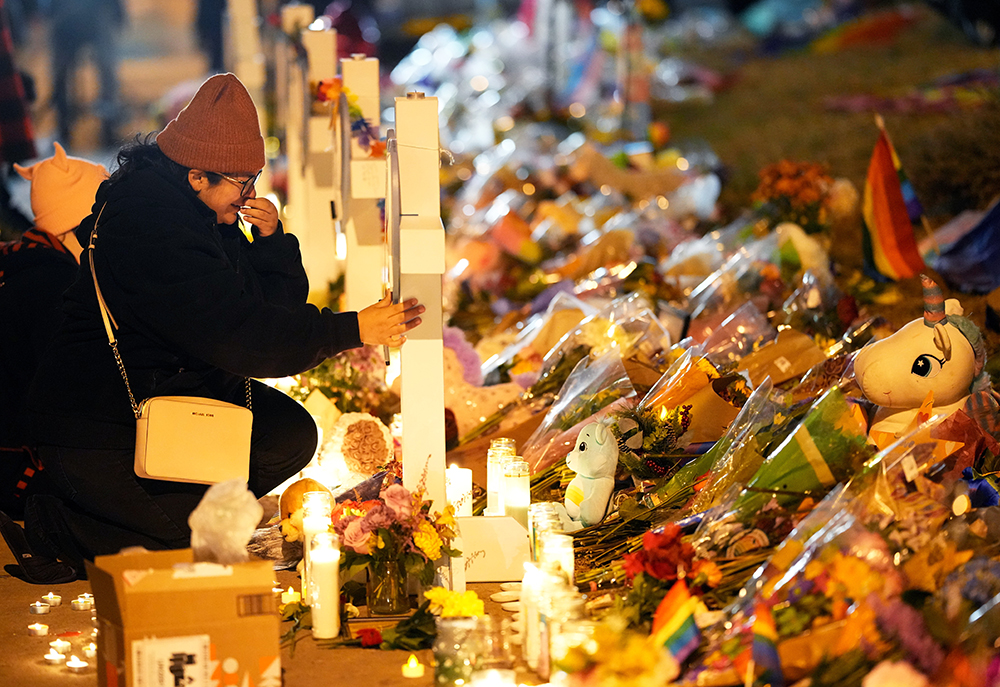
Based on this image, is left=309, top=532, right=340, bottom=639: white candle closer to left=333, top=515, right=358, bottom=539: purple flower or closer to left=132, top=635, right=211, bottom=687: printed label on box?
left=333, top=515, right=358, bottom=539: purple flower

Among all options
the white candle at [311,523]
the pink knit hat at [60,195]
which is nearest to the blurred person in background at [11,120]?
the pink knit hat at [60,195]

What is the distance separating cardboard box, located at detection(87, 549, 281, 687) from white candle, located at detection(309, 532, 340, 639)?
467 mm

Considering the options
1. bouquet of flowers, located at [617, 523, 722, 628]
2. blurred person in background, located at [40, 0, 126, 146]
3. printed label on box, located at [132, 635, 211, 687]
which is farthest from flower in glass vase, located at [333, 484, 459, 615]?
blurred person in background, located at [40, 0, 126, 146]

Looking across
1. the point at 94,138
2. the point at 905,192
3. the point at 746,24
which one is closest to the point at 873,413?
the point at 905,192

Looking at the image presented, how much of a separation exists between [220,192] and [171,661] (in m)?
1.51

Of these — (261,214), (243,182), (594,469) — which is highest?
(243,182)

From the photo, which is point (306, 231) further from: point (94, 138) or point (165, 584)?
point (94, 138)

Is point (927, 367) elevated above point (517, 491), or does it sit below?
above

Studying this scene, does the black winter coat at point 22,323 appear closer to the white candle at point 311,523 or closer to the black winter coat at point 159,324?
the black winter coat at point 159,324

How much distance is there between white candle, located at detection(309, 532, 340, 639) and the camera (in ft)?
10.9

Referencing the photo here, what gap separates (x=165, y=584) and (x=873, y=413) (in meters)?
→ 2.53

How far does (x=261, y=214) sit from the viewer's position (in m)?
3.94

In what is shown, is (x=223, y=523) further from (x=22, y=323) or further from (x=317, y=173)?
(x=317, y=173)

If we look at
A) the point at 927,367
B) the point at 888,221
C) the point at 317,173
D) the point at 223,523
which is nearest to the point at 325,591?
the point at 223,523
